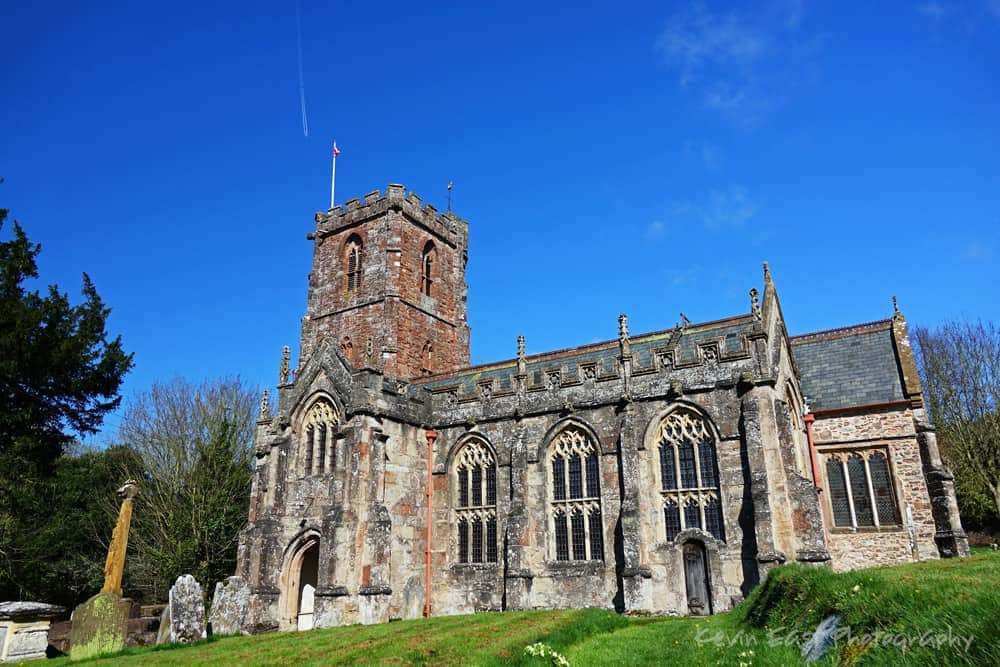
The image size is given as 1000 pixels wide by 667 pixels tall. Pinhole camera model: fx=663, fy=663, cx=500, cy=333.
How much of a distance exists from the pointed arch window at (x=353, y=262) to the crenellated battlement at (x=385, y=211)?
880mm

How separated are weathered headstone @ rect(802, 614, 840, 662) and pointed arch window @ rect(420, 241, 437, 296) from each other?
28.1 m

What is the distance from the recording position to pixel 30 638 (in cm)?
1675

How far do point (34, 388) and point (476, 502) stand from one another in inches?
704

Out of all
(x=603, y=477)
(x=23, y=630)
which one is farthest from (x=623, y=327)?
(x=23, y=630)

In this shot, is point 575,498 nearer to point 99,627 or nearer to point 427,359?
point 427,359

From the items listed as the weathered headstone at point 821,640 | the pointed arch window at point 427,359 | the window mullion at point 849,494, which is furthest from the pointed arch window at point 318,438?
the weathered headstone at point 821,640

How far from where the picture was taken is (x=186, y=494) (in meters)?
31.4

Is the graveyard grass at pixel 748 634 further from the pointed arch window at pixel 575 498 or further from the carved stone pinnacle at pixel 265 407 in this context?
the carved stone pinnacle at pixel 265 407

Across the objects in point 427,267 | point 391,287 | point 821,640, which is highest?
point 427,267

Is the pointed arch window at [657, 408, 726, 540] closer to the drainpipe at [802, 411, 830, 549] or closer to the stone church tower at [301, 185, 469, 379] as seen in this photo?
the drainpipe at [802, 411, 830, 549]

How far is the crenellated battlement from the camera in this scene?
33.3 meters

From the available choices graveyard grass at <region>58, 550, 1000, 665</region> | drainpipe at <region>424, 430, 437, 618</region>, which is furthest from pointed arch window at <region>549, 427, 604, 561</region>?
graveyard grass at <region>58, 550, 1000, 665</region>

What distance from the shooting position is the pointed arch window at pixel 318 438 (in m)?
25.8

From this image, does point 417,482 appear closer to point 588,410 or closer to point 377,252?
point 588,410
